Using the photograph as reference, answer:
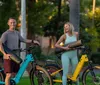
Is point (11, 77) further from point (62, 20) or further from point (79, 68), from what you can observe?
point (62, 20)

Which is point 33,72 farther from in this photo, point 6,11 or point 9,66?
point 6,11

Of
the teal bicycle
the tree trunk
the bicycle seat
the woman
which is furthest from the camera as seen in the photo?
the tree trunk

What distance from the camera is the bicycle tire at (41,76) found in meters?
8.27

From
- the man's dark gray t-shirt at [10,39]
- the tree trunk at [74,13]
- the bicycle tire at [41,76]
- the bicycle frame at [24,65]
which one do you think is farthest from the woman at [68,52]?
the tree trunk at [74,13]

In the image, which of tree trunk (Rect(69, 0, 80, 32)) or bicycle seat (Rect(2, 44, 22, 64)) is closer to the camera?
bicycle seat (Rect(2, 44, 22, 64))

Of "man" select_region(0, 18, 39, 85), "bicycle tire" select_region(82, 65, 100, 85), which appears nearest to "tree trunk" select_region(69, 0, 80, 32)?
"bicycle tire" select_region(82, 65, 100, 85)

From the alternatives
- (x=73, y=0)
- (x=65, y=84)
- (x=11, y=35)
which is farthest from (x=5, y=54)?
(x=73, y=0)

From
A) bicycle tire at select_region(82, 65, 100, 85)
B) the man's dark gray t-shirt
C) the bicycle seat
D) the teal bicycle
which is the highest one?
the man's dark gray t-shirt

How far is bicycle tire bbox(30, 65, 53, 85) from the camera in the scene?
8.27 m

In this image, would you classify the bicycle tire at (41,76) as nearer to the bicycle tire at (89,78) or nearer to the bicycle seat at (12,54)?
the bicycle seat at (12,54)

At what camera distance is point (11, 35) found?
8133mm

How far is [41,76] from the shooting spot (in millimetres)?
8336

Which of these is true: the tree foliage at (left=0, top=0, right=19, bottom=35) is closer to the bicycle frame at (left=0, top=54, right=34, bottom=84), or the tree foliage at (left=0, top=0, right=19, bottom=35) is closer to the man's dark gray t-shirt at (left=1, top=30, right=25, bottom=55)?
the bicycle frame at (left=0, top=54, right=34, bottom=84)

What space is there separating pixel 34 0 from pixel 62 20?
12.8 ft
